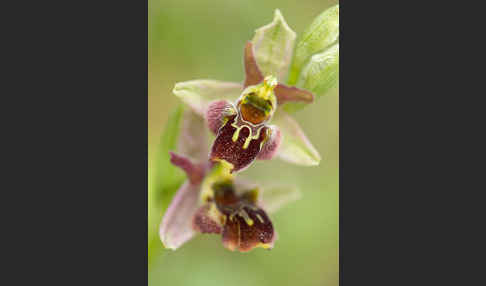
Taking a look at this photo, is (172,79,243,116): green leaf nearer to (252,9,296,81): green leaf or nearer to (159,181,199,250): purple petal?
(252,9,296,81): green leaf

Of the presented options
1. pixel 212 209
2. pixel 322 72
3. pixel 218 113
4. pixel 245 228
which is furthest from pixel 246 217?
pixel 322 72

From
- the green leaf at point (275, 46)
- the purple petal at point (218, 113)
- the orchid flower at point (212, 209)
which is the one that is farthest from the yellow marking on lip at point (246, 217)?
the green leaf at point (275, 46)

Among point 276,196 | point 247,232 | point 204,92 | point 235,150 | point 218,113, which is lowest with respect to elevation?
point 247,232

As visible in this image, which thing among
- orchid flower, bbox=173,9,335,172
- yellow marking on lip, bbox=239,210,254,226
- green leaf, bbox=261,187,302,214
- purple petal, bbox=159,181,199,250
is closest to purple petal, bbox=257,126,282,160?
orchid flower, bbox=173,9,335,172

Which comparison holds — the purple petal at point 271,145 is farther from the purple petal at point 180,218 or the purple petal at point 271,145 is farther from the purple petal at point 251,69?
the purple petal at point 180,218

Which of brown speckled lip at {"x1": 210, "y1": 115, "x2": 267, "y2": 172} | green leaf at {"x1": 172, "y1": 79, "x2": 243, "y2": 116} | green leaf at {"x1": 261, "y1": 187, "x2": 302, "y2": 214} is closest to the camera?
brown speckled lip at {"x1": 210, "y1": 115, "x2": 267, "y2": 172}

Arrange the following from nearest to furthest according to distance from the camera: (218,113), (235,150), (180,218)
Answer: (235,150), (218,113), (180,218)

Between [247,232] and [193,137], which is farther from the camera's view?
[193,137]

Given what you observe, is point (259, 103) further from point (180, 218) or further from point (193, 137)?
point (180, 218)
